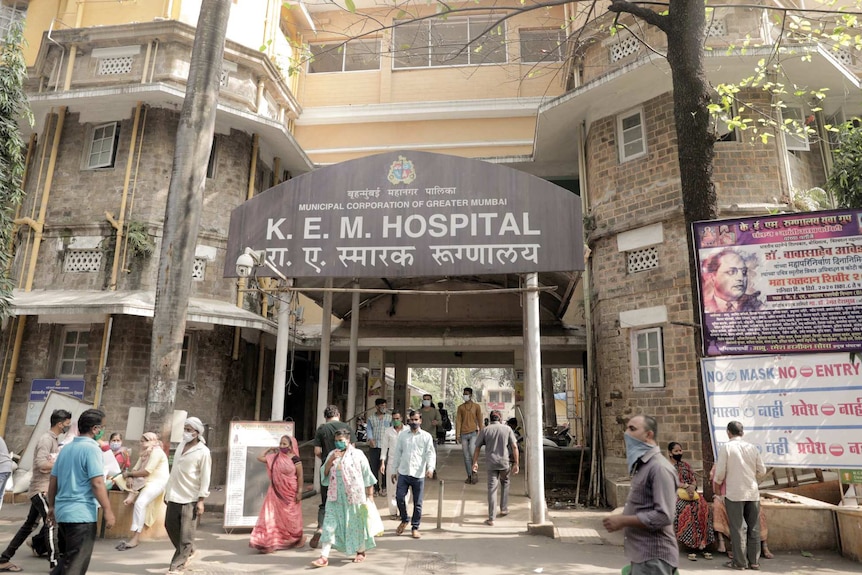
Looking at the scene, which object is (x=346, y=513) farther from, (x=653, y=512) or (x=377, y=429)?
(x=653, y=512)

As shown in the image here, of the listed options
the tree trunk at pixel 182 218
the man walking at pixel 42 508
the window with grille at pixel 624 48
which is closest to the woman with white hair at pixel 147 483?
the tree trunk at pixel 182 218

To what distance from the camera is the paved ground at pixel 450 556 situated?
6.12m

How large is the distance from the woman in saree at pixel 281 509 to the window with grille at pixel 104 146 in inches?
364

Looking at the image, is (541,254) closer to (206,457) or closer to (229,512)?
(206,457)

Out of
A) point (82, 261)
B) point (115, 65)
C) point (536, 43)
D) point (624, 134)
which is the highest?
point (536, 43)

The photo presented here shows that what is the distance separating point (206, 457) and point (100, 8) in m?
12.6

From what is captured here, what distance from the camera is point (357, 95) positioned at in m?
18.0

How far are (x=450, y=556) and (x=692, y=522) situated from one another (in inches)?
114

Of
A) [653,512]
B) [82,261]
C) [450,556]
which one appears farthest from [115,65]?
[653,512]

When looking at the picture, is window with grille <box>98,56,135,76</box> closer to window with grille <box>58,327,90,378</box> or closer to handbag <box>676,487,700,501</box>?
window with grille <box>58,327,90,378</box>

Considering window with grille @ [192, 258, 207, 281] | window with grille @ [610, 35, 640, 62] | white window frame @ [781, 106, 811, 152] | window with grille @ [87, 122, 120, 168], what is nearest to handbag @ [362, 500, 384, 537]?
window with grille @ [192, 258, 207, 281]

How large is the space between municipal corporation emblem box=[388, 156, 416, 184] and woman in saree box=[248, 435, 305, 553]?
157 inches

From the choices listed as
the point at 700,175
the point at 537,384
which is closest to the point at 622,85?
the point at 700,175

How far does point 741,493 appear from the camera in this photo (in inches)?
248
